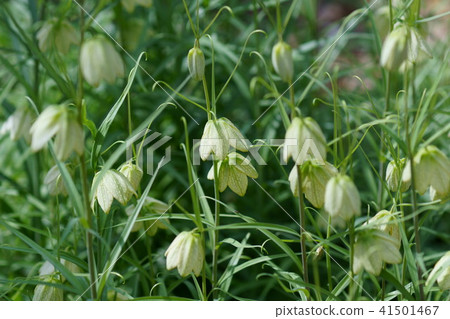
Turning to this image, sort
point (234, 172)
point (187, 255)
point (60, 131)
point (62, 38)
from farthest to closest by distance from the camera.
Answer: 1. point (62, 38)
2. point (234, 172)
3. point (187, 255)
4. point (60, 131)

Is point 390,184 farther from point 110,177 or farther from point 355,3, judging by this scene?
point 355,3

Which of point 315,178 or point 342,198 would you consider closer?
point 342,198

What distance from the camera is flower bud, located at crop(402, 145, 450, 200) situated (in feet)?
2.54

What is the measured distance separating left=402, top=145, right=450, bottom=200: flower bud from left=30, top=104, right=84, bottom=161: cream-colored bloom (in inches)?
16.8

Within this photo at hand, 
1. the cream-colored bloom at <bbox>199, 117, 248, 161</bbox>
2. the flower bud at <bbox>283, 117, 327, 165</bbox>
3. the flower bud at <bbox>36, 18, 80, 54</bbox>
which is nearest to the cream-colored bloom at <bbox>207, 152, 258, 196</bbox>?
the cream-colored bloom at <bbox>199, 117, 248, 161</bbox>

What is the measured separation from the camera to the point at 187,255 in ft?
2.74

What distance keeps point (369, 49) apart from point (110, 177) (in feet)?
5.19

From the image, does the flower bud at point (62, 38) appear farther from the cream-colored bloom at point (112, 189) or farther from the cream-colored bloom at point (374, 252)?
the cream-colored bloom at point (374, 252)

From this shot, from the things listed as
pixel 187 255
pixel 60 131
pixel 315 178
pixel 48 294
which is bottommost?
pixel 48 294

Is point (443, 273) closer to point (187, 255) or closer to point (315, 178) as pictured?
point (315, 178)

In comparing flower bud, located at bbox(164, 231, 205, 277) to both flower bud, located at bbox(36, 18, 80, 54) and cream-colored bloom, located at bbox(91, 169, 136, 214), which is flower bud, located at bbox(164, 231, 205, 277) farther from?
flower bud, located at bbox(36, 18, 80, 54)

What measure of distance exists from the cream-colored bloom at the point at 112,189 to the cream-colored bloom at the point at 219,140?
4.8 inches

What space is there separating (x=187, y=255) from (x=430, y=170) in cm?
35
